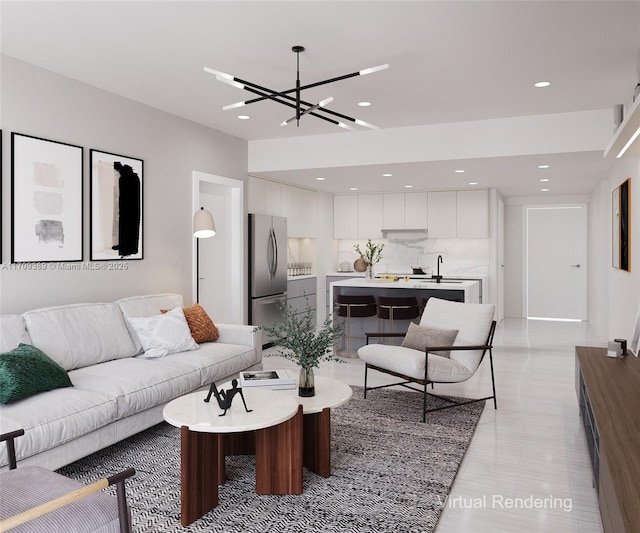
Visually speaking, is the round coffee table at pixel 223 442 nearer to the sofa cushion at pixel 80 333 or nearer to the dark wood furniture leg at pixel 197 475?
the dark wood furniture leg at pixel 197 475

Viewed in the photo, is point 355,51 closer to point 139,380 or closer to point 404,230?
point 139,380

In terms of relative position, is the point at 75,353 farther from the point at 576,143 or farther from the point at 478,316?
the point at 576,143

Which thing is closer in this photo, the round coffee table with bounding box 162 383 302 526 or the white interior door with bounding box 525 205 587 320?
the round coffee table with bounding box 162 383 302 526

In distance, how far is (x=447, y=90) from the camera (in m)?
4.51

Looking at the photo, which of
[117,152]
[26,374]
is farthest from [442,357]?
[117,152]

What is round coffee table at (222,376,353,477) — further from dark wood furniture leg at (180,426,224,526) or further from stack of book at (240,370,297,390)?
dark wood furniture leg at (180,426,224,526)

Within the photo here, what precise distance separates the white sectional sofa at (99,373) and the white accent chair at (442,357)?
1.20 meters

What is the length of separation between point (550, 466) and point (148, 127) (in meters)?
4.26

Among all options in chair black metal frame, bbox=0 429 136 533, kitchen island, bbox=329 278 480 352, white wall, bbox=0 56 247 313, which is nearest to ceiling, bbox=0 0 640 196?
white wall, bbox=0 56 247 313

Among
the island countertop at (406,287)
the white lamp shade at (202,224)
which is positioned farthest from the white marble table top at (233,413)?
the island countertop at (406,287)

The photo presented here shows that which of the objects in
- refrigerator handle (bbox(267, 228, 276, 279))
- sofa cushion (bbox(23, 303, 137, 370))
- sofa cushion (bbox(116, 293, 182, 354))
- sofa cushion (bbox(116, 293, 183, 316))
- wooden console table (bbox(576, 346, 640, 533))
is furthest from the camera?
refrigerator handle (bbox(267, 228, 276, 279))

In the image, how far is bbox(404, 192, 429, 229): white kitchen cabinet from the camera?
8.95m

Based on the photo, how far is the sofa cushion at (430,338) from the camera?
4504 millimetres

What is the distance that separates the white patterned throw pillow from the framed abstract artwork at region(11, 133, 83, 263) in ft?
2.50
